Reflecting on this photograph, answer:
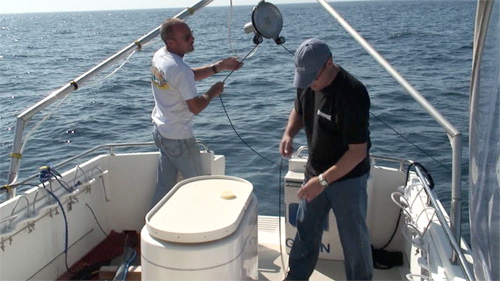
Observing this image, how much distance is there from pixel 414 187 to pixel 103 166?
7.75 feet

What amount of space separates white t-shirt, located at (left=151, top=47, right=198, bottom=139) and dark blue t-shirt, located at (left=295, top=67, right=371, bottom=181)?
78cm

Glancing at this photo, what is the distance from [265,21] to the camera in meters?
3.71

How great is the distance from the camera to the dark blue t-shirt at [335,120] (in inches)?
101

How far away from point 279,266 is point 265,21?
5.77ft

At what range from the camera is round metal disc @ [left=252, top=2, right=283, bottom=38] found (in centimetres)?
368

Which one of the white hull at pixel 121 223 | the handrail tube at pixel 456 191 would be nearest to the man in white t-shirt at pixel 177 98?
the white hull at pixel 121 223

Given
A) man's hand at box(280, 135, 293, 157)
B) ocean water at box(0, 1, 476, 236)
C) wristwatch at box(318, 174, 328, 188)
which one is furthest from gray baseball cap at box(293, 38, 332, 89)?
ocean water at box(0, 1, 476, 236)

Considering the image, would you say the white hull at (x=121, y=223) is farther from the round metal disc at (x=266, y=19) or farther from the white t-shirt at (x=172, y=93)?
the round metal disc at (x=266, y=19)

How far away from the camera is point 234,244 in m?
2.30

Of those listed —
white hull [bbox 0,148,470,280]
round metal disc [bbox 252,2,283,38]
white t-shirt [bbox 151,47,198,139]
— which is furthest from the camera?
round metal disc [bbox 252,2,283,38]

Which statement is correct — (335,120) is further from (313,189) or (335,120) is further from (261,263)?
(261,263)

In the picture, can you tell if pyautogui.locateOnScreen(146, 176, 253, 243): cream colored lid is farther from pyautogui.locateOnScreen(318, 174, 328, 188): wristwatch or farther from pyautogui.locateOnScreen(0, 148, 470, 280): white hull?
pyautogui.locateOnScreen(318, 174, 328, 188): wristwatch

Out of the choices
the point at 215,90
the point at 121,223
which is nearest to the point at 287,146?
the point at 215,90

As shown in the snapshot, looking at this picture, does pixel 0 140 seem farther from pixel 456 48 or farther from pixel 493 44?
pixel 456 48
